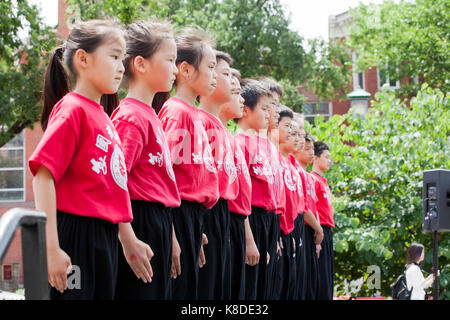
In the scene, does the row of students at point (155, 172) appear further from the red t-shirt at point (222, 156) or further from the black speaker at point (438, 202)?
the black speaker at point (438, 202)

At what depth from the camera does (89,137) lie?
2.79m

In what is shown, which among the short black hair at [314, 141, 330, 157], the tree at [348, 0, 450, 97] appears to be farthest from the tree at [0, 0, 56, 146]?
the tree at [348, 0, 450, 97]

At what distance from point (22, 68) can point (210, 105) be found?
30.1 ft

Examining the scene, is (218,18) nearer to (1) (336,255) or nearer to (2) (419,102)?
(2) (419,102)

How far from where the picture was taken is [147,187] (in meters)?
3.18

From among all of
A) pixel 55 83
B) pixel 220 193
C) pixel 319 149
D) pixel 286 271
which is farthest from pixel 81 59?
pixel 319 149

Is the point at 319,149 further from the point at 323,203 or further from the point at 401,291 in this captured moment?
the point at 401,291

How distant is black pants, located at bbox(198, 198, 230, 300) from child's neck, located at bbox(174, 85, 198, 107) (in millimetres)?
559

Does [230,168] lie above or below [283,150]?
below

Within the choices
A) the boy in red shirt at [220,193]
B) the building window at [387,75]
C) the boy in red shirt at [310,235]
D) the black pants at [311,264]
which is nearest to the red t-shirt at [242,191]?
the boy in red shirt at [220,193]

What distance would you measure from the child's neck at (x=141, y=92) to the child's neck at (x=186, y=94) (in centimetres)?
47

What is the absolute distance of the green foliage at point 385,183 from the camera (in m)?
10.0

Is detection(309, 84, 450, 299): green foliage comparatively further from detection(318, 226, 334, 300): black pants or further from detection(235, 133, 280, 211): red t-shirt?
detection(235, 133, 280, 211): red t-shirt
